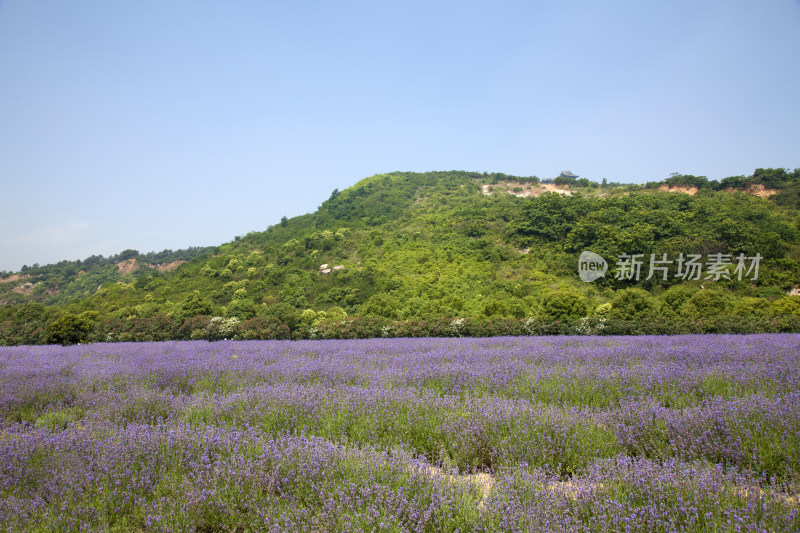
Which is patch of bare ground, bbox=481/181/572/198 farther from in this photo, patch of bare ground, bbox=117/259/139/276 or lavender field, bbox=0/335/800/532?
lavender field, bbox=0/335/800/532

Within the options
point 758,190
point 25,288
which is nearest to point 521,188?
point 758,190

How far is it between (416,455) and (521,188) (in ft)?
208

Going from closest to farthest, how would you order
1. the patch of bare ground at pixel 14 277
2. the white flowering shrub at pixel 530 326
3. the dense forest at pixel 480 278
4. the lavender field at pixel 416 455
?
the lavender field at pixel 416 455
the white flowering shrub at pixel 530 326
the dense forest at pixel 480 278
the patch of bare ground at pixel 14 277

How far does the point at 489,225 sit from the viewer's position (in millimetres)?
38469

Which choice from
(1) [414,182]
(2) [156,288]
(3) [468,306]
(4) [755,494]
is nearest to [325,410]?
Answer: (4) [755,494]

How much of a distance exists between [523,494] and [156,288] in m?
37.7

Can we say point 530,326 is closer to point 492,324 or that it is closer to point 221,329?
point 492,324

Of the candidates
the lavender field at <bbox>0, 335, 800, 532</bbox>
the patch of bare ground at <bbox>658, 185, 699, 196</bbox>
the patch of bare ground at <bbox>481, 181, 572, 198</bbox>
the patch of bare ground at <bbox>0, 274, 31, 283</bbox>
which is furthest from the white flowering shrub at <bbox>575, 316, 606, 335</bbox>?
the patch of bare ground at <bbox>0, 274, 31, 283</bbox>

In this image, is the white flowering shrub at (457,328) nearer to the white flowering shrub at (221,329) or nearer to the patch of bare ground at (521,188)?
the white flowering shrub at (221,329)

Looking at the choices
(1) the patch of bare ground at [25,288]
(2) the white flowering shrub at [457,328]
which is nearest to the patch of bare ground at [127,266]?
(1) the patch of bare ground at [25,288]

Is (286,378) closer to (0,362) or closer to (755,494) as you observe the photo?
(755,494)

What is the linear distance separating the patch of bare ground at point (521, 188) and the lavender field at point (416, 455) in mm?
57050

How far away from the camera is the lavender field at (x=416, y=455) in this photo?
1.93m

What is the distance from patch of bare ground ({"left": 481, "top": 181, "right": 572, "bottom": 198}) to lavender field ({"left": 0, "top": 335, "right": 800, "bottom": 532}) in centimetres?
5705
